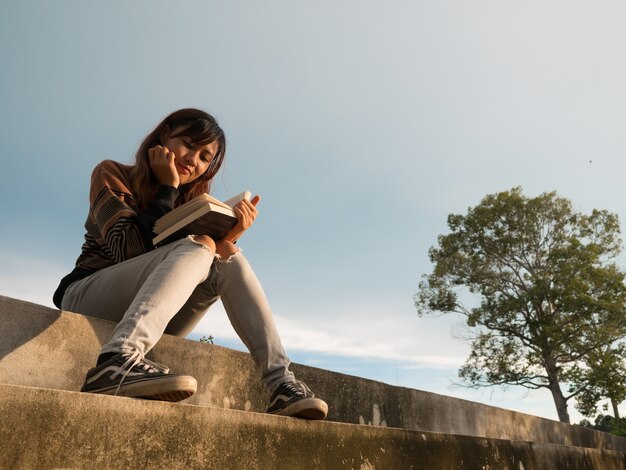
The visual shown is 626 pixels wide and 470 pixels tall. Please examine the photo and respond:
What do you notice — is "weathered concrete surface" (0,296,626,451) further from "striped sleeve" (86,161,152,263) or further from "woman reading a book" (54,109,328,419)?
"striped sleeve" (86,161,152,263)

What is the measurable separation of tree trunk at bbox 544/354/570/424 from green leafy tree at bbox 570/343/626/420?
390 millimetres

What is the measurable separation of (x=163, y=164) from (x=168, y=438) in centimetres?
150

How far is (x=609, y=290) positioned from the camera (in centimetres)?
1555

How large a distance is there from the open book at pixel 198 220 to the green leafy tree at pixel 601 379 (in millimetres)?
16091

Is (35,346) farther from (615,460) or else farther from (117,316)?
(615,460)

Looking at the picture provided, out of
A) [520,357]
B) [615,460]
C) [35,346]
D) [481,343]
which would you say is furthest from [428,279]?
[35,346]

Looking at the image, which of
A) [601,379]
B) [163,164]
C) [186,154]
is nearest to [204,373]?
[163,164]

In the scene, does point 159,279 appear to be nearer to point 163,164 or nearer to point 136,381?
point 136,381

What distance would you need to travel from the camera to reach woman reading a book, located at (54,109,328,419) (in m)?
1.56

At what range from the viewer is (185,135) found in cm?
264

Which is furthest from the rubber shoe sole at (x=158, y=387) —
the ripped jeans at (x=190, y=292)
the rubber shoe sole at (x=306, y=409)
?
the rubber shoe sole at (x=306, y=409)

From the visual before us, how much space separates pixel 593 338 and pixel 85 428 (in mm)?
17184

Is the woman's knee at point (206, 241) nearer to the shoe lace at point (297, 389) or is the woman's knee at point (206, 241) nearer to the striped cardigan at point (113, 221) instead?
the striped cardigan at point (113, 221)

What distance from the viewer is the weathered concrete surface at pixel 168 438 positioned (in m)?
1.08
